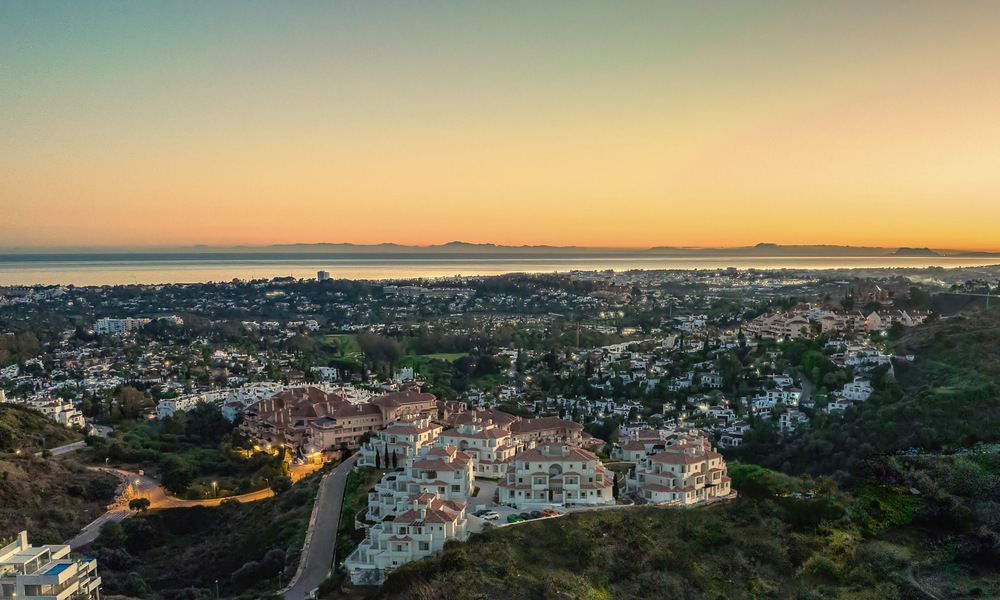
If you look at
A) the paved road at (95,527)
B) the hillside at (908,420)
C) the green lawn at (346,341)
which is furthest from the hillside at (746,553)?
the green lawn at (346,341)

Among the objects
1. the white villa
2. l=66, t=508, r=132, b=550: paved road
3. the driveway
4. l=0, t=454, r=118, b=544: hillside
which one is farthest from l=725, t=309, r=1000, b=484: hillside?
the driveway

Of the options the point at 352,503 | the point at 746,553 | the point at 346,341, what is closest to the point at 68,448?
the point at 352,503

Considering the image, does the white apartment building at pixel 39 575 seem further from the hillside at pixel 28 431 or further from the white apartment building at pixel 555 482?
the hillside at pixel 28 431

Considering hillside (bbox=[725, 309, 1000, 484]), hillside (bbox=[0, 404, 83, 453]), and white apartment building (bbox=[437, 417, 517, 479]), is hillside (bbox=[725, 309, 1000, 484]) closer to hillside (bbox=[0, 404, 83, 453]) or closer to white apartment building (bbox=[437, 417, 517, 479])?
white apartment building (bbox=[437, 417, 517, 479])

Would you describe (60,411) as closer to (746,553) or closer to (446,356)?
(446,356)

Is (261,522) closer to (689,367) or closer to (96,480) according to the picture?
(96,480)

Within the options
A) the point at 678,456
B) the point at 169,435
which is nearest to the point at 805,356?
the point at 678,456
